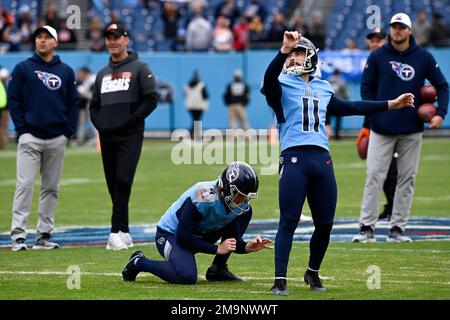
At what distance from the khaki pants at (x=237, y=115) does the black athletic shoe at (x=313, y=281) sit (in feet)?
66.0

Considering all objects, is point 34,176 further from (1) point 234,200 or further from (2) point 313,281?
(2) point 313,281

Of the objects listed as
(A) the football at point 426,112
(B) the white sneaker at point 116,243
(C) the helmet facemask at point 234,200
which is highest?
(A) the football at point 426,112

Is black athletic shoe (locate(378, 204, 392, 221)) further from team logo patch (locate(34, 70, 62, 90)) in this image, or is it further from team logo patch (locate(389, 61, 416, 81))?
team logo patch (locate(34, 70, 62, 90))

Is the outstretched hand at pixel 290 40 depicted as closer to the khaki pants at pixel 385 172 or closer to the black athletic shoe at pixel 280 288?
the black athletic shoe at pixel 280 288

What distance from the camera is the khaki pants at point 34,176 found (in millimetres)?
10656

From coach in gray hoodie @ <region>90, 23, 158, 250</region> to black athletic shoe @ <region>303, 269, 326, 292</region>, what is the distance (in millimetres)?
2976

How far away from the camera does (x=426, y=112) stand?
10891 mm

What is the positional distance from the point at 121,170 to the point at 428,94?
3319 millimetres

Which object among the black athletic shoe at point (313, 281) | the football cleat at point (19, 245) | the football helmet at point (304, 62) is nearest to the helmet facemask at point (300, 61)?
the football helmet at point (304, 62)

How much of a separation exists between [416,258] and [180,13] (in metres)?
22.4

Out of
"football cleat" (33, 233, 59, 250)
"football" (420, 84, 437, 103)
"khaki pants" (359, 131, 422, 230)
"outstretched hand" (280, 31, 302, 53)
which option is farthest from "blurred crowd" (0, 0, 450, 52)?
"outstretched hand" (280, 31, 302, 53)

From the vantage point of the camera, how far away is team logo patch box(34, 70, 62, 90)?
423 inches

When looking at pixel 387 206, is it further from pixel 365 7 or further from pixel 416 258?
pixel 365 7
